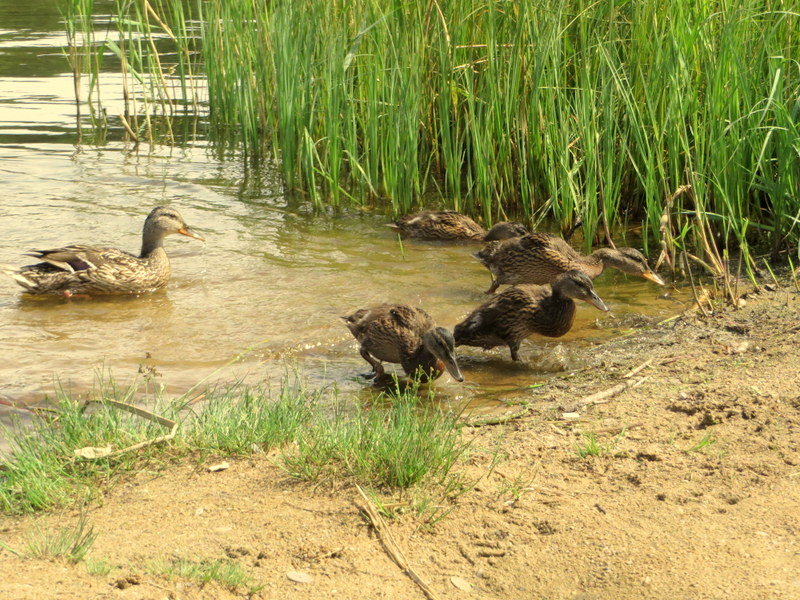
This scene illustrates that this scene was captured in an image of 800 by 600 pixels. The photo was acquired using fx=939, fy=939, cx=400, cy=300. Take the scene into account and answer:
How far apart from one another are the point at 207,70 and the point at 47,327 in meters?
5.73

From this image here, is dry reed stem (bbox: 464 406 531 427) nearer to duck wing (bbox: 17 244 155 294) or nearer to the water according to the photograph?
the water

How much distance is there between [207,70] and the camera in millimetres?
11711

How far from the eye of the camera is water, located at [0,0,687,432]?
605cm

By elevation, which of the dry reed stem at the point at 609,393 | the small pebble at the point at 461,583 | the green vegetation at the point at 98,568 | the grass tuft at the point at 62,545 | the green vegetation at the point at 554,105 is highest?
the green vegetation at the point at 554,105

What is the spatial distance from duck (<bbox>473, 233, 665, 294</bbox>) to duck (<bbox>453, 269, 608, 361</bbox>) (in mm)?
1018

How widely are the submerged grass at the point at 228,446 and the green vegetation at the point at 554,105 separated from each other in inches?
138

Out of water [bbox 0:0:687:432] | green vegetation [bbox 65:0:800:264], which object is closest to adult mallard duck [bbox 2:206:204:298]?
water [bbox 0:0:687:432]

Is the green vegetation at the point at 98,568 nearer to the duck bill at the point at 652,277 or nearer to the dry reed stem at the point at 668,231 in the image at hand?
the dry reed stem at the point at 668,231

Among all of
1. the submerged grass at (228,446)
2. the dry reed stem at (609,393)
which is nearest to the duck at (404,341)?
the dry reed stem at (609,393)

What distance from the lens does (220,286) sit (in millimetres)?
7793

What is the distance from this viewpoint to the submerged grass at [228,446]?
12.2ft

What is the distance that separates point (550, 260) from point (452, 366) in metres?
2.39

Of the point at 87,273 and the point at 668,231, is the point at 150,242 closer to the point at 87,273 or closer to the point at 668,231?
the point at 87,273

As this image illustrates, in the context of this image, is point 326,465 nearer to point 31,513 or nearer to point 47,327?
point 31,513
